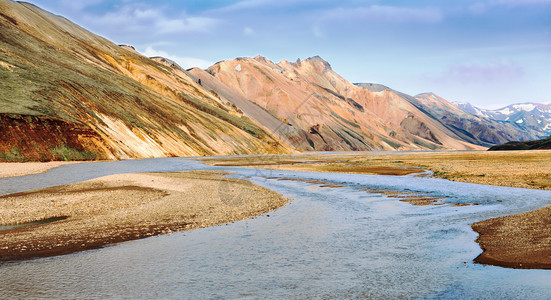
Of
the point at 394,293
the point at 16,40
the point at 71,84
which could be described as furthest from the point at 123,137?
the point at 394,293

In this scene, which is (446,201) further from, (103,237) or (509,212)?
(103,237)

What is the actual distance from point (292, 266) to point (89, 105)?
94838 millimetres

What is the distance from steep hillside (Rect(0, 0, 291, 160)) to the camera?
75.0m

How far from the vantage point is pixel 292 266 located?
522 inches

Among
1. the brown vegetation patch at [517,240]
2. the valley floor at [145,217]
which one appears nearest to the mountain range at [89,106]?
the valley floor at [145,217]

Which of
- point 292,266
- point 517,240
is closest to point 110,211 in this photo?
point 292,266

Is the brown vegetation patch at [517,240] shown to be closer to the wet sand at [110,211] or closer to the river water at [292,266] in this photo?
the river water at [292,266]

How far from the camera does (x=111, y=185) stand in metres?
37.9

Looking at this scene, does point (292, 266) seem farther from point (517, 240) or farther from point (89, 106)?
point (89, 106)

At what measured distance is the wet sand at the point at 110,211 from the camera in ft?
52.9

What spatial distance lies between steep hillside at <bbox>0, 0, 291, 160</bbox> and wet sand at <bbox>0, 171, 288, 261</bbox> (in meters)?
42.3

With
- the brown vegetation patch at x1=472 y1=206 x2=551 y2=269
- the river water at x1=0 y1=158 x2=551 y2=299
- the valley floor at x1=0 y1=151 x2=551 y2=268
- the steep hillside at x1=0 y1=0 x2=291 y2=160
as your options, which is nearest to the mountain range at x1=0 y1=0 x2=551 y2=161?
the steep hillside at x1=0 y1=0 x2=291 y2=160

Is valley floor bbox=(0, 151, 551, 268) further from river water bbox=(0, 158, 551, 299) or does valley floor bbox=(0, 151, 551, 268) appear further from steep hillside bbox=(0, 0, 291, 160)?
steep hillside bbox=(0, 0, 291, 160)

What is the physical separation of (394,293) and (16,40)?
12359 cm
